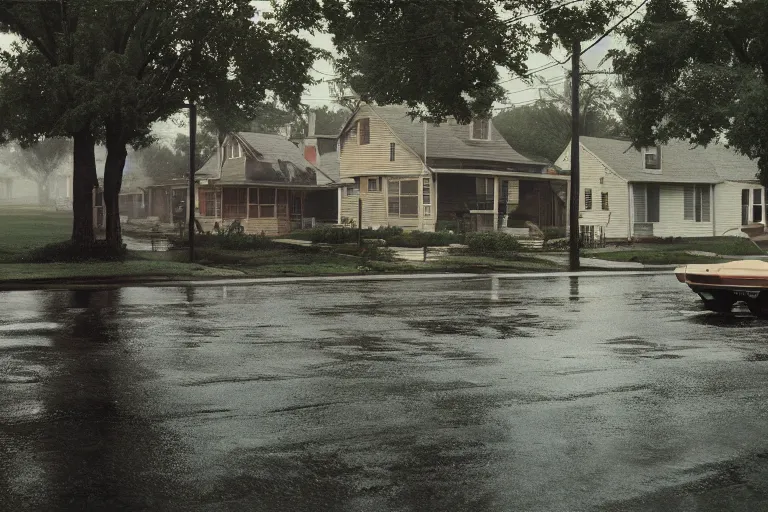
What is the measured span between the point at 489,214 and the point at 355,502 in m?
46.2

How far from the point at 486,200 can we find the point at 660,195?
9876 millimetres

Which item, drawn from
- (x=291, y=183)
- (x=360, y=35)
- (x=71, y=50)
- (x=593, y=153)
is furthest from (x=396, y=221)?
(x=71, y=50)

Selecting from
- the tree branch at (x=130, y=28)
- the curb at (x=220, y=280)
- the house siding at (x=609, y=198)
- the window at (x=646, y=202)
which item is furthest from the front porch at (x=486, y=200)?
the tree branch at (x=130, y=28)

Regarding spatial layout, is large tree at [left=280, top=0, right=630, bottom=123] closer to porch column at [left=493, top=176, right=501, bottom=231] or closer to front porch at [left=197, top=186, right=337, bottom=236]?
porch column at [left=493, top=176, right=501, bottom=231]

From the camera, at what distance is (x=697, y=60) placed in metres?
41.6

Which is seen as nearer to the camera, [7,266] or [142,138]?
[7,266]

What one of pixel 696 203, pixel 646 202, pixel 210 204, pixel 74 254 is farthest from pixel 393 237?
pixel 696 203

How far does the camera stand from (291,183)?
55.9m

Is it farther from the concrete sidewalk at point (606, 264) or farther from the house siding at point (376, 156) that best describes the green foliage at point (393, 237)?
the concrete sidewalk at point (606, 264)

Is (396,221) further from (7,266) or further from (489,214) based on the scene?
(7,266)

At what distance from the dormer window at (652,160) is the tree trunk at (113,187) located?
30.8 m

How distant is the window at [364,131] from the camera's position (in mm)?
52594

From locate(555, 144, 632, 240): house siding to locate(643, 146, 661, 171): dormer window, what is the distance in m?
2.60

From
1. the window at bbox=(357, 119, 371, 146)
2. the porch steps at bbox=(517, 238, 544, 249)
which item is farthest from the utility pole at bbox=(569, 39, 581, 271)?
the window at bbox=(357, 119, 371, 146)
